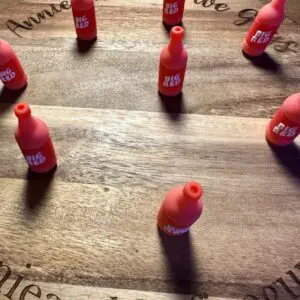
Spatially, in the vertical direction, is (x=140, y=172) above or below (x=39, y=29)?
below

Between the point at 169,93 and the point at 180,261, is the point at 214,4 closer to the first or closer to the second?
the point at 169,93

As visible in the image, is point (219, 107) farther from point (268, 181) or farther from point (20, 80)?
point (20, 80)

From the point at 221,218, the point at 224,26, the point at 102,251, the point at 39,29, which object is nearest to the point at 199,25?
the point at 224,26

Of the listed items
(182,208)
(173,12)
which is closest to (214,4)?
(173,12)

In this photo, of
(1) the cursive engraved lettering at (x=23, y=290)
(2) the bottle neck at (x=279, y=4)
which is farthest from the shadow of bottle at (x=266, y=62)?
(1) the cursive engraved lettering at (x=23, y=290)

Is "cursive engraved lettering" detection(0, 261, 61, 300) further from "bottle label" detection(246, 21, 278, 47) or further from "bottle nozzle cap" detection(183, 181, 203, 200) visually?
"bottle label" detection(246, 21, 278, 47)

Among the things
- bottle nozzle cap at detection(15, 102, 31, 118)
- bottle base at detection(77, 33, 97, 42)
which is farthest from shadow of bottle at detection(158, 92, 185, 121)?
bottle nozzle cap at detection(15, 102, 31, 118)

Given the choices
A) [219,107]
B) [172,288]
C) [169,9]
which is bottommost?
[172,288]
